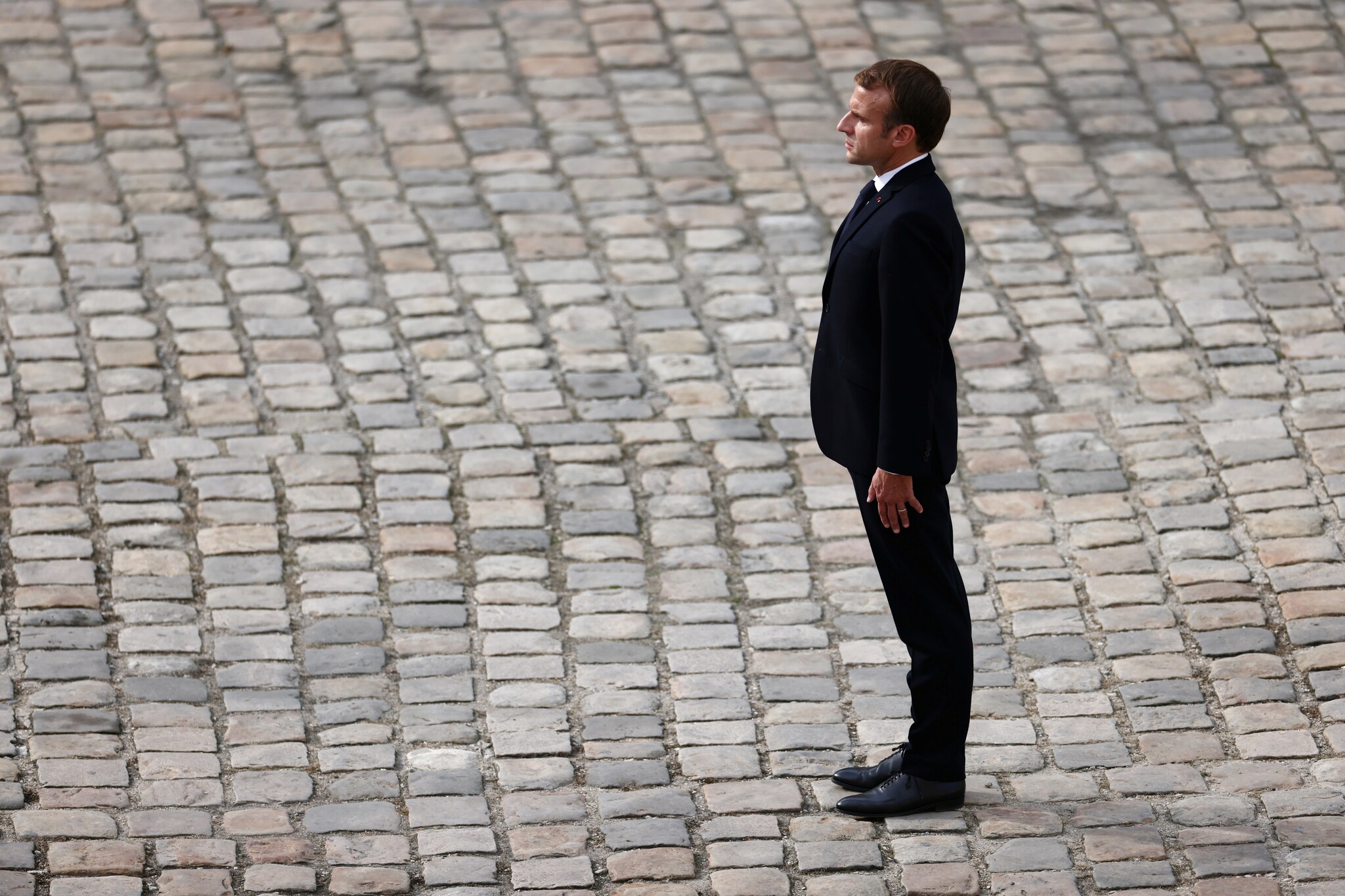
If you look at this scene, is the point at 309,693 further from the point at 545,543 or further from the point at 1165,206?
the point at 1165,206

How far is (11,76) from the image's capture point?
8.55m

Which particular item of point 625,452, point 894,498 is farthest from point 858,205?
point 625,452

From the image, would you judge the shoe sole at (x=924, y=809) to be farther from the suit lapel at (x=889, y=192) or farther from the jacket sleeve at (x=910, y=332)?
the suit lapel at (x=889, y=192)

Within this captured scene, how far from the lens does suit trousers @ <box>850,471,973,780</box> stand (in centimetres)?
435

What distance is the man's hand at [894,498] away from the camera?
420 centimetres

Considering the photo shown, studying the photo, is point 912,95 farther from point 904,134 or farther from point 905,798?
point 905,798

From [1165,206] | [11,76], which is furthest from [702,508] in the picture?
[11,76]

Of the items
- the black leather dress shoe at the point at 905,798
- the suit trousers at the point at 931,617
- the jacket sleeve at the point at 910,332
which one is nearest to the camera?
the jacket sleeve at the point at 910,332

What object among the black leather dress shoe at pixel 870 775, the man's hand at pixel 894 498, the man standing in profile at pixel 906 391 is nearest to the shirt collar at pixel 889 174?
the man standing in profile at pixel 906 391

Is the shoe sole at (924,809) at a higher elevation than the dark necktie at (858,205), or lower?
lower

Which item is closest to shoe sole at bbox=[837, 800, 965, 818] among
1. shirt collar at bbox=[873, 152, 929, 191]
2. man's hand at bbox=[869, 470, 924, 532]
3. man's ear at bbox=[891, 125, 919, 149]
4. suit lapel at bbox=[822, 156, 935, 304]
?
man's hand at bbox=[869, 470, 924, 532]

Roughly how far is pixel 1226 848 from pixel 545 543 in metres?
2.50

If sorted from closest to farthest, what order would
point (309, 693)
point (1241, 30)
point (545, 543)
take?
point (309, 693) → point (545, 543) → point (1241, 30)

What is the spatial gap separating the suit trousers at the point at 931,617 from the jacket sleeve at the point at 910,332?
0.17m
